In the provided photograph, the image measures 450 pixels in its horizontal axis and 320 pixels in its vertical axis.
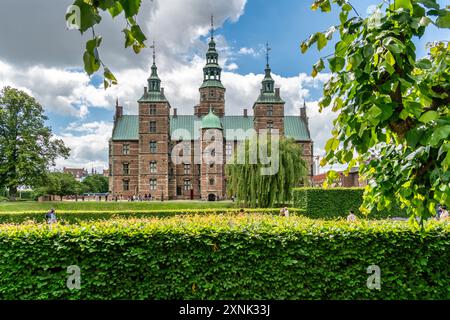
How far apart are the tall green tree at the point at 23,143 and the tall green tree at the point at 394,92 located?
122 ft

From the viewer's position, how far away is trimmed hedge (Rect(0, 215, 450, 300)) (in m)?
5.90

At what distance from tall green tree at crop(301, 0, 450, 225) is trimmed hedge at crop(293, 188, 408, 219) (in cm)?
1967

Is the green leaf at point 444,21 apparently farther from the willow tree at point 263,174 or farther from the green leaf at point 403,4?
the willow tree at point 263,174

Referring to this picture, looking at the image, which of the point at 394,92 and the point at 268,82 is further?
the point at 268,82

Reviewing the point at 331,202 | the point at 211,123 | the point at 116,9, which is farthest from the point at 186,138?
the point at 116,9

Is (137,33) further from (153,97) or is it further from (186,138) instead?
(186,138)

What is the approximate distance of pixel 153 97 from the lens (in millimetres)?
48281

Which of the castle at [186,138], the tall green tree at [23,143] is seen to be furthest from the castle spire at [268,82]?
the tall green tree at [23,143]

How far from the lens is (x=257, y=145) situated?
88.1ft

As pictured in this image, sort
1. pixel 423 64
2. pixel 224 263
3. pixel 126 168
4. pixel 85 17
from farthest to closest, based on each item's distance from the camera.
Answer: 1. pixel 126 168
2. pixel 224 263
3. pixel 423 64
4. pixel 85 17

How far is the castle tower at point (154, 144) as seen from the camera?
4781 cm

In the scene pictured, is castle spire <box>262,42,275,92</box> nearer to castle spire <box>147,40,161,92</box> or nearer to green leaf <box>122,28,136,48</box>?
castle spire <box>147,40,161,92</box>

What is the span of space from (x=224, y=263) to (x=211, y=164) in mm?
40744
